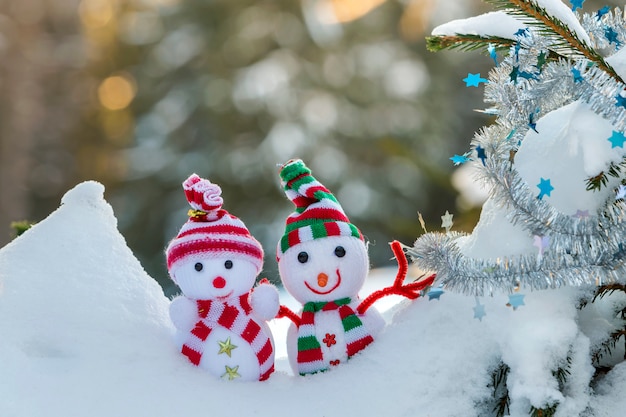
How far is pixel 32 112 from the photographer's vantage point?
5.97 m

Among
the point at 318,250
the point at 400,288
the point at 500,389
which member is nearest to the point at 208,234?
the point at 318,250

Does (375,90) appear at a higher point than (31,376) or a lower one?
higher

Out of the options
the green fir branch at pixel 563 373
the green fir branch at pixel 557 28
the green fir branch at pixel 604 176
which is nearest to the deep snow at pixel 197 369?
the green fir branch at pixel 563 373

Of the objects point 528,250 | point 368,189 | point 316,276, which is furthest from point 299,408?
point 368,189

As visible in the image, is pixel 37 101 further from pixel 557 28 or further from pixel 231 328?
pixel 557 28

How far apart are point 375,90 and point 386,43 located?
1.26 feet

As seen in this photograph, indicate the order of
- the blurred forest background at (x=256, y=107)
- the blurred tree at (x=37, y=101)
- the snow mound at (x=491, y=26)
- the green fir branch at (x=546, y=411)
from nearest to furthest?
the green fir branch at (x=546, y=411) → the snow mound at (x=491, y=26) → the blurred forest background at (x=256, y=107) → the blurred tree at (x=37, y=101)

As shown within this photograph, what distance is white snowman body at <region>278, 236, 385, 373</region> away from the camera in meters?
0.88

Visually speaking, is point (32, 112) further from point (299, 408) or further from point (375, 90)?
point (299, 408)

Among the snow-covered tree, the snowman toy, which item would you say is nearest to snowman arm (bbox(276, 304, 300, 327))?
the snowman toy

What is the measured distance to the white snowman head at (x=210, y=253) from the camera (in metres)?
0.88

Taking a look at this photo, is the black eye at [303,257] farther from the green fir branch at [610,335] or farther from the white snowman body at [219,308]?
the green fir branch at [610,335]

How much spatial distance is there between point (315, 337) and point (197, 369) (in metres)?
0.14

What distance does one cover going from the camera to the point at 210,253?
0.87m
